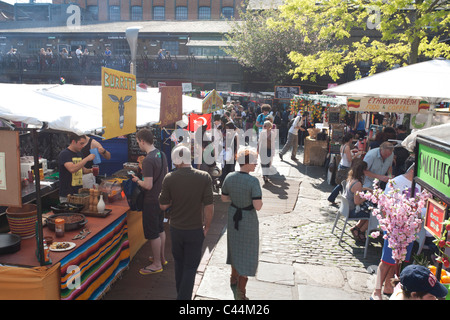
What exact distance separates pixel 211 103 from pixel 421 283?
7.55 m

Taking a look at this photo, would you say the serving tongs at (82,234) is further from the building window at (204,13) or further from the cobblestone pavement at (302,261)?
the building window at (204,13)

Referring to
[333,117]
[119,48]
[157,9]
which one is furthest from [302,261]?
[157,9]

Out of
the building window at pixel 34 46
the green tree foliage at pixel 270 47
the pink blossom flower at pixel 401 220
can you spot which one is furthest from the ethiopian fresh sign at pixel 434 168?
the building window at pixel 34 46

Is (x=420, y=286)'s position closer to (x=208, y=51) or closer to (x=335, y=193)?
(x=335, y=193)

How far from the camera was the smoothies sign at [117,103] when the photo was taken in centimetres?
440

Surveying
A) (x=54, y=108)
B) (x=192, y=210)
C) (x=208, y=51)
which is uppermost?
(x=208, y=51)

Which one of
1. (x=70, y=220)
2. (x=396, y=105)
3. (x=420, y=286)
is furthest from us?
(x=396, y=105)

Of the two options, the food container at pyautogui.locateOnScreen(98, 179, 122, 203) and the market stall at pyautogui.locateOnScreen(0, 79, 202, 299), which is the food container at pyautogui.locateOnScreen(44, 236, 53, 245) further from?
the food container at pyautogui.locateOnScreen(98, 179, 122, 203)

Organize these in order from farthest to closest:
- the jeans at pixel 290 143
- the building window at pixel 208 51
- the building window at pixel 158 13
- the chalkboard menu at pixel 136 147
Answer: the building window at pixel 158 13 < the building window at pixel 208 51 < the jeans at pixel 290 143 < the chalkboard menu at pixel 136 147

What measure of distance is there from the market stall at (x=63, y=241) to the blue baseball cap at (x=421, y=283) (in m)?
3.23

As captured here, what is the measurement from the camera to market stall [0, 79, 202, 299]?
137 inches

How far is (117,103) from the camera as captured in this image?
15.5 feet

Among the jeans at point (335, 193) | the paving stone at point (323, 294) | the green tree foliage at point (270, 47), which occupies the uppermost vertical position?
the green tree foliage at point (270, 47)
